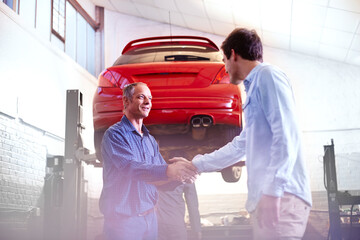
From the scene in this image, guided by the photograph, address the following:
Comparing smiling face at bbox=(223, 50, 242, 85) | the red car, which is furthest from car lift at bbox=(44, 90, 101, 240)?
smiling face at bbox=(223, 50, 242, 85)

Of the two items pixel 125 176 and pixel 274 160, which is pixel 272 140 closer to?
pixel 274 160

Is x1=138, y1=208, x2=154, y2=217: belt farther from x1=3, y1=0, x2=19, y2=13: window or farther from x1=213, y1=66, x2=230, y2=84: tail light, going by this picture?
x1=3, y1=0, x2=19, y2=13: window

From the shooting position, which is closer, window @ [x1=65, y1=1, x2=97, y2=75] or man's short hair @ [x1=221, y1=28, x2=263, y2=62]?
man's short hair @ [x1=221, y1=28, x2=263, y2=62]

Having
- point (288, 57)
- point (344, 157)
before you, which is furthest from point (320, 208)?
point (288, 57)

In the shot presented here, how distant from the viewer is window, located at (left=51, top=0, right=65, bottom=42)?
6.77 metres

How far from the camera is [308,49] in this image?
764 centimetres

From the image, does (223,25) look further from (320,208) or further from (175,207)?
(175,207)

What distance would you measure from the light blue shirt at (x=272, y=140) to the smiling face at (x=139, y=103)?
1.11 metres

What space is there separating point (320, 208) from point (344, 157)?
3.21 feet

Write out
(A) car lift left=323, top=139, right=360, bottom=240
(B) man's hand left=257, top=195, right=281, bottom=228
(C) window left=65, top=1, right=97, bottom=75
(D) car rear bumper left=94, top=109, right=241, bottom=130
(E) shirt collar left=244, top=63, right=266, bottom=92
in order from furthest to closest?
(C) window left=65, top=1, right=97, bottom=75 < (A) car lift left=323, top=139, right=360, bottom=240 < (D) car rear bumper left=94, top=109, right=241, bottom=130 < (E) shirt collar left=244, top=63, right=266, bottom=92 < (B) man's hand left=257, top=195, right=281, bottom=228

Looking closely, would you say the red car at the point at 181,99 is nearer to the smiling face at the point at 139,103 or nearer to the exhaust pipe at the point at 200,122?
the exhaust pipe at the point at 200,122

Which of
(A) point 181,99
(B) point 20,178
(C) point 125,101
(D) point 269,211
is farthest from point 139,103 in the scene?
(B) point 20,178

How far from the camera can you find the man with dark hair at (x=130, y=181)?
2229 mm

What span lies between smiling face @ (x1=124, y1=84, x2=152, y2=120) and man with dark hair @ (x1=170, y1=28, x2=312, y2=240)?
1.09m
